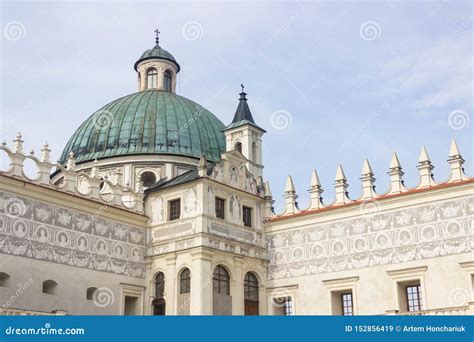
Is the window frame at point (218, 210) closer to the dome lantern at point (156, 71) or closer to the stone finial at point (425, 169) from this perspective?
the stone finial at point (425, 169)

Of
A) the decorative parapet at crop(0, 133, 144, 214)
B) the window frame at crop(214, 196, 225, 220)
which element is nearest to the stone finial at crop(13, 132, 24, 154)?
the decorative parapet at crop(0, 133, 144, 214)

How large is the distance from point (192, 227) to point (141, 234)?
3116mm

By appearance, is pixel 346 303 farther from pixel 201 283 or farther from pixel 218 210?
pixel 218 210

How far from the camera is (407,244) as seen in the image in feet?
103

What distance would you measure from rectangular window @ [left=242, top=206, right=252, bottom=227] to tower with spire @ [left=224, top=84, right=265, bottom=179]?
287 centimetres

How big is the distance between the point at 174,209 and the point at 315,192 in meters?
7.70

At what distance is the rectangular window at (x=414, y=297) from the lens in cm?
3100

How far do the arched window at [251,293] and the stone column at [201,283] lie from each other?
124 inches

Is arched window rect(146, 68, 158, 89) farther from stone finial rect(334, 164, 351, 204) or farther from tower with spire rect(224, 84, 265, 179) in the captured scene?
stone finial rect(334, 164, 351, 204)
